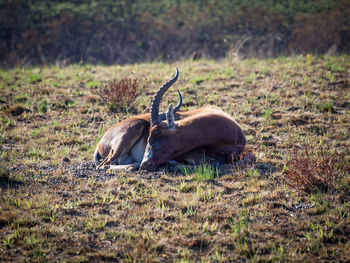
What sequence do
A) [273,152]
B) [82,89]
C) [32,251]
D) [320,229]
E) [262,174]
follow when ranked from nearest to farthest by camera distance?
[32,251] → [320,229] → [262,174] → [273,152] → [82,89]

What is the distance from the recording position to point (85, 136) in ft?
24.2

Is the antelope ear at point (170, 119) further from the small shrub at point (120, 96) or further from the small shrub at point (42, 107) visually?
the small shrub at point (42, 107)

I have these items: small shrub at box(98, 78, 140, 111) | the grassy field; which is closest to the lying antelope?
the grassy field

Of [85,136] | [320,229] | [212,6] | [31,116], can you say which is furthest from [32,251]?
[212,6]

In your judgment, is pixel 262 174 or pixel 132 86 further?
pixel 132 86

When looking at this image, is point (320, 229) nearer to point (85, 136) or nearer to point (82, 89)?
point (85, 136)

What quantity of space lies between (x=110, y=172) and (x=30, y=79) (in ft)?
21.1

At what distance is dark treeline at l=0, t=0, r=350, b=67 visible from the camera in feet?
56.6

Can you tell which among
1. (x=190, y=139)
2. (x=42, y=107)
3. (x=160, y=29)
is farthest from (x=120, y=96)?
(x=160, y=29)

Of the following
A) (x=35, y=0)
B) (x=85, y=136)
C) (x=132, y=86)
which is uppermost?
(x=35, y=0)

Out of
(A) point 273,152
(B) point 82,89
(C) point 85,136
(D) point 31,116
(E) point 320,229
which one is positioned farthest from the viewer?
(B) point 82,89

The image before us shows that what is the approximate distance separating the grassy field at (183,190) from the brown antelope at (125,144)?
0.40 m

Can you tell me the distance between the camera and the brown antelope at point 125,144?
5953 mm

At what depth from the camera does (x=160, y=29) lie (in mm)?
20172
